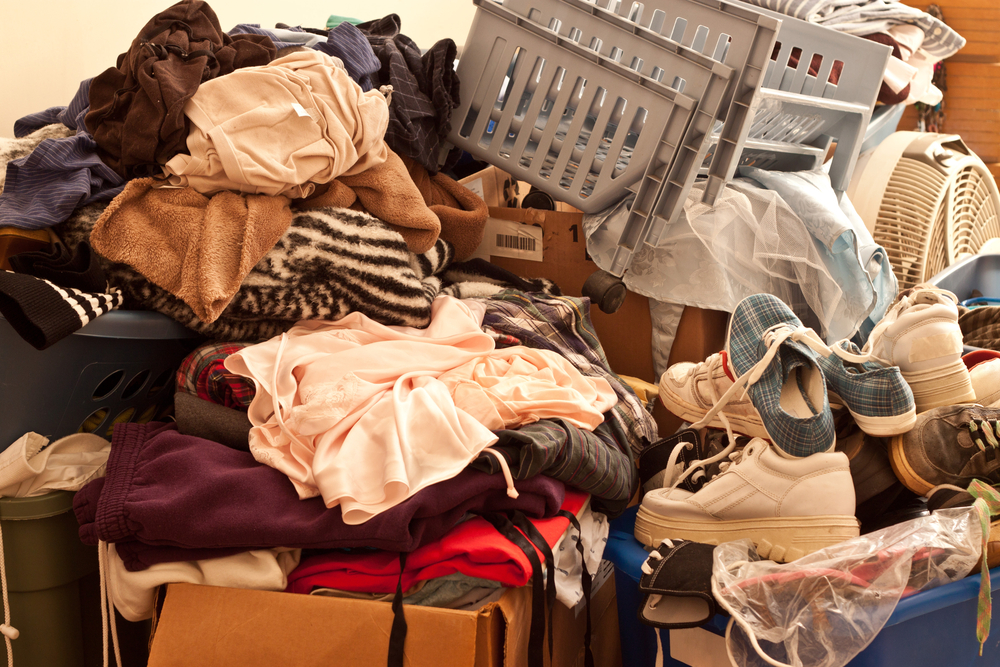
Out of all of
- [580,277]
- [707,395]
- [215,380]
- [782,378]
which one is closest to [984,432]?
[782,378]

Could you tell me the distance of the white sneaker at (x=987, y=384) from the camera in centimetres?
90

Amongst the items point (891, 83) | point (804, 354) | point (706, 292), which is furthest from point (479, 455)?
point (891, 83)

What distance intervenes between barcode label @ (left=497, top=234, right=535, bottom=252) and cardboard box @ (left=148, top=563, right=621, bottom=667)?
69 centimetres

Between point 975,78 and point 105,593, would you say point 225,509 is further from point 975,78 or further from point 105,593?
point 975,78

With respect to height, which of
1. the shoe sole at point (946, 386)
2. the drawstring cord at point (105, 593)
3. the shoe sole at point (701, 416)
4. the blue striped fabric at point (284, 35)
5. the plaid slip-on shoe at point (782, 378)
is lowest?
the drawstring cord at point (105, 593)

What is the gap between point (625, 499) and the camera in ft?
3.01

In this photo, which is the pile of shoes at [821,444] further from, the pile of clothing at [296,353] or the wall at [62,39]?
the wall at [62,39]

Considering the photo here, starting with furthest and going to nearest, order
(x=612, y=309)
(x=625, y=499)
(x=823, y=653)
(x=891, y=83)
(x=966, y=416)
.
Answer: (x=891, y=83) < (x=612, y=309) < (x=625, y=499) < (x=966, y=416) < (x=823, y=653)

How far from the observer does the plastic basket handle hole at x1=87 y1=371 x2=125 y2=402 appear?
2.97ft

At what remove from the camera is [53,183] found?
87 centimetres

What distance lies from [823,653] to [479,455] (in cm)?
39

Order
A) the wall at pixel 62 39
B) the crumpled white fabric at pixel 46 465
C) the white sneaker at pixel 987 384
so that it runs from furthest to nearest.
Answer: the wall at pixel 62 39, the white sneaker at pixel 987 384, the crumpled white fabric at pixel 46 465

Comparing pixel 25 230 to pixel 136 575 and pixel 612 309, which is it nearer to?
pixel 136 575

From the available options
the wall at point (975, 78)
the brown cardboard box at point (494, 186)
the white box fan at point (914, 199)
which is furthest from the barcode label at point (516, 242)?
the wall at point (975, 78)
